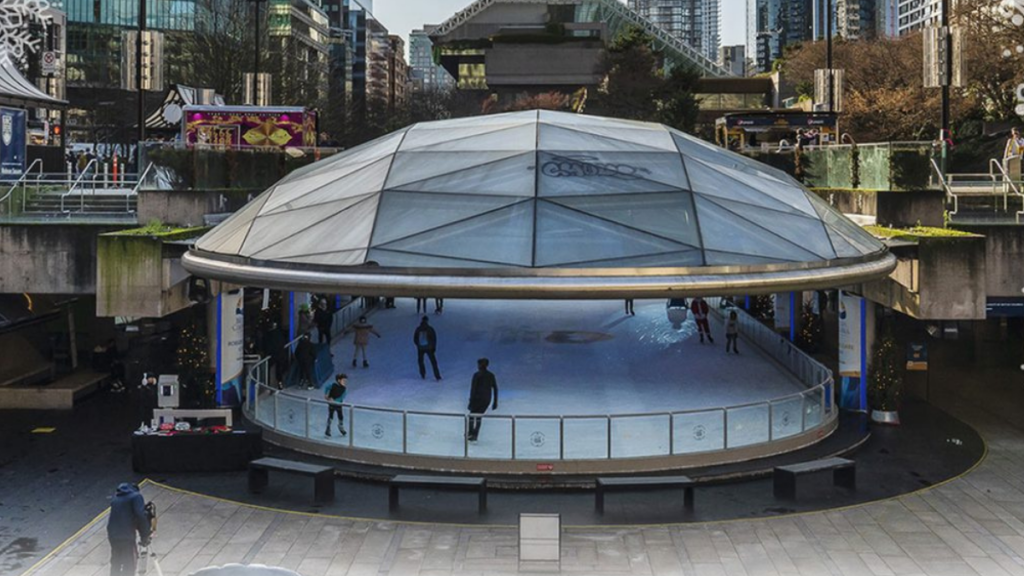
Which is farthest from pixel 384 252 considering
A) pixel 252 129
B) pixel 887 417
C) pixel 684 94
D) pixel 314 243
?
pixel 684 94

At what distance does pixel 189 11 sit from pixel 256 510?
9779cm

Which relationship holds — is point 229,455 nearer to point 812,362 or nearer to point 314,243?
point 314,243

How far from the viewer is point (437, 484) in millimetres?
16172

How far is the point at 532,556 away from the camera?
1312 centimetres

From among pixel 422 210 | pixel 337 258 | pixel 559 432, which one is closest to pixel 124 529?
pixel 337 258

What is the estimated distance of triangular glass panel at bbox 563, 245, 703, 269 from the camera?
56.7ft

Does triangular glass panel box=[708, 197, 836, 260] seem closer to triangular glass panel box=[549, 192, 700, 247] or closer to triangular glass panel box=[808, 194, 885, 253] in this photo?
triangular glass panel box=[808, 194, 885, 253]

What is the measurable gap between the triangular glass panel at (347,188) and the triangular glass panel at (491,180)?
27.6 inches

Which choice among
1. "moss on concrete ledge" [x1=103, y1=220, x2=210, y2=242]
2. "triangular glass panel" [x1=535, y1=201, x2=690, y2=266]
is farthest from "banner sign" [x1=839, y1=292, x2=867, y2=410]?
"moss on concrete ledge" [x1=103, y1=220, x2=210, y2=242]

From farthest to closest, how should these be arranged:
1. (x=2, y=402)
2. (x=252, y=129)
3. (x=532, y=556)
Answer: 1. (x=252, y=129)
2. (x=2, y=402)
3. (x=532, y=556)

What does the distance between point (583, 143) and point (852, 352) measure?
282 inches

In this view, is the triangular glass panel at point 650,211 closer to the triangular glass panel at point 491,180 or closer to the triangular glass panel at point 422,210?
the triangular glass panel at point 491,180

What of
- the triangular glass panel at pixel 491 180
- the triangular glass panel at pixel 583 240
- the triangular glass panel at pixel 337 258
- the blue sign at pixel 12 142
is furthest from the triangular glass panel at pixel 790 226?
the blue sign at pixel 12 142

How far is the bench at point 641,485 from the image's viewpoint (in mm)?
15758
